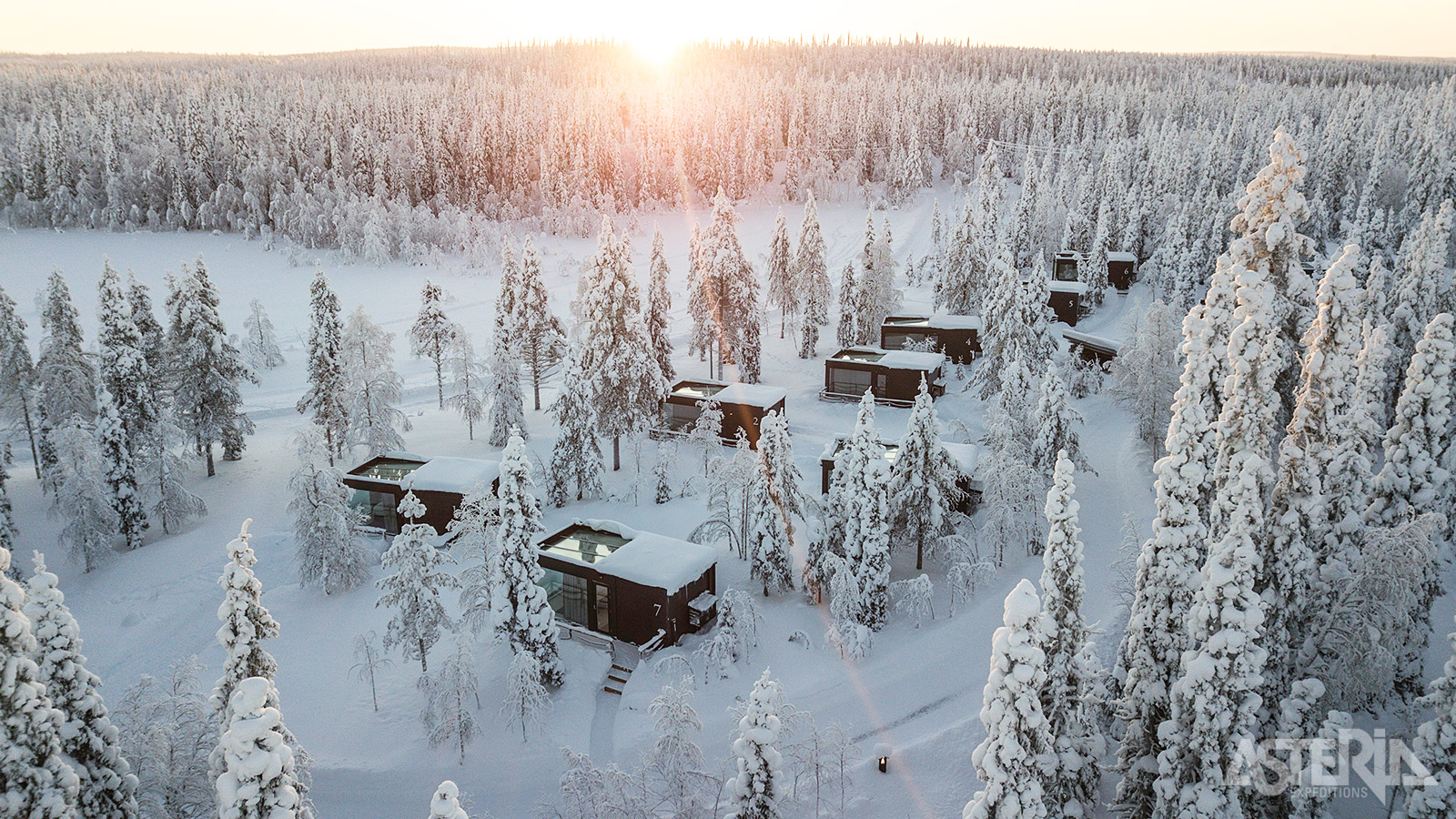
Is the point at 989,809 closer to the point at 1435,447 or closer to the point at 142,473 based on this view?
the point at 1435,447

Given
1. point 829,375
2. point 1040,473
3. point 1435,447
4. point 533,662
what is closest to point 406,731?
point 533,662

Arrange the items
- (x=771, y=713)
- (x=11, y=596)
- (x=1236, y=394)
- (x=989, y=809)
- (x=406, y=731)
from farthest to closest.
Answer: (x=406, y=731)
(x=1236, y=394)
(x=771, y=713)
(x=989, y=809)
(x=11, y=596)

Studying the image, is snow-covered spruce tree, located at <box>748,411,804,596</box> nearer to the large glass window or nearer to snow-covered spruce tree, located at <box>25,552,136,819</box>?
snow-covered spruce tree, located at <box>25,552,136,819</box>

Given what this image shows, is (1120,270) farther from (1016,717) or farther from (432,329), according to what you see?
(1016,717)

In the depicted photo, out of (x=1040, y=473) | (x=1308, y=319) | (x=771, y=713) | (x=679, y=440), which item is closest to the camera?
(x=771, y=713)

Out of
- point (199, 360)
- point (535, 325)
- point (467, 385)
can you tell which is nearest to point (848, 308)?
point (535, 325)

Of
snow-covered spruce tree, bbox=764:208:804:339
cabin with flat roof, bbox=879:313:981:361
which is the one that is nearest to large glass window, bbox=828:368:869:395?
cabin with flat roof, bbox=879:313:981:361
